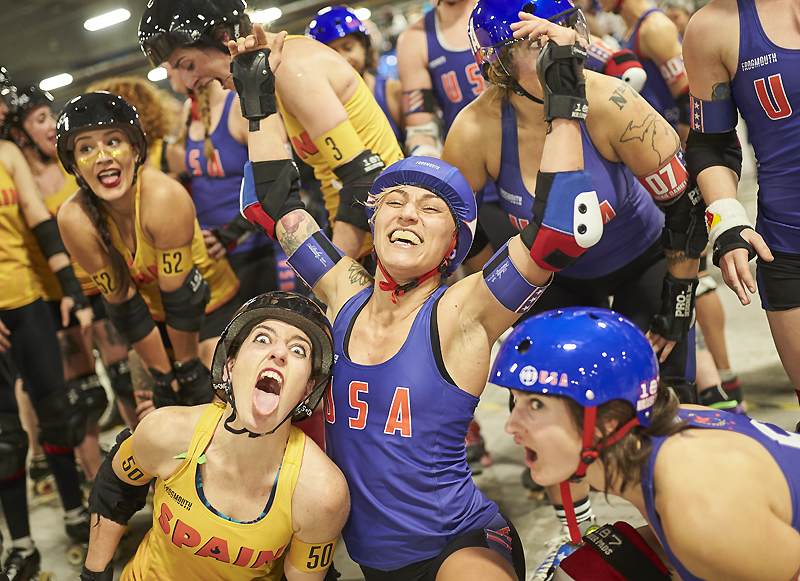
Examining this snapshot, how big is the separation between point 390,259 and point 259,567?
1.03m

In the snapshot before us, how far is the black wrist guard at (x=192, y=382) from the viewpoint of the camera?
3.27 metres

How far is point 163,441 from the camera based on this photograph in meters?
1.98

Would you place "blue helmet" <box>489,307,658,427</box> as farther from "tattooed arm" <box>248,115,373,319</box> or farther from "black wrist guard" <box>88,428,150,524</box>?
"black wrist guard" <box>88,428,150,524</box>

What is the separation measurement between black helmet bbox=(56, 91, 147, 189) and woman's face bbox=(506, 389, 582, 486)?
2.34 metres

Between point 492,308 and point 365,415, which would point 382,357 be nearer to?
point 365,415

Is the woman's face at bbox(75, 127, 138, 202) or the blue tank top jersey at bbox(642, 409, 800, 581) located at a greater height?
the woman's face at bbox(75, 127, 138, 202)

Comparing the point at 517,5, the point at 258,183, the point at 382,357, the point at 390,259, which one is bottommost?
the point at 382,357

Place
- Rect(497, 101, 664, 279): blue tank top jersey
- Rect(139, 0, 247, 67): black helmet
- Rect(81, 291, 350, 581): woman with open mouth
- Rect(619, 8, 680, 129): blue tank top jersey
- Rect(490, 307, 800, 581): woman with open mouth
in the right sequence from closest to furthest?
1. Rect(490, 307, 800, 581): woman with open mouth
2. Rect(81, 291, 350, 581): woman with open mouth
3. Rect(497, 101, 664, 279): blue tank top jersey
4. Rect(139, 0, 247, 67): black helmet
5. Rect(619, 8, 680, 129): blue tank top jersey

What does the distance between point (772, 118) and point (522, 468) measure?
218 centimetres

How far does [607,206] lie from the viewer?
2.36 m

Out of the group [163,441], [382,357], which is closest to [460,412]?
[382,357]

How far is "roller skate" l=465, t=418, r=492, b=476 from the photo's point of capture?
11.9ft

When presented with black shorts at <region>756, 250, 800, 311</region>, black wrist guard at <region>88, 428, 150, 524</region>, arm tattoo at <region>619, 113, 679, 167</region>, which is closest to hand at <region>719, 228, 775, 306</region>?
black shorts at <region>756, 250, 800, 311</region>

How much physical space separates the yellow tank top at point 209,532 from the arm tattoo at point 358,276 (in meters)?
0.56
